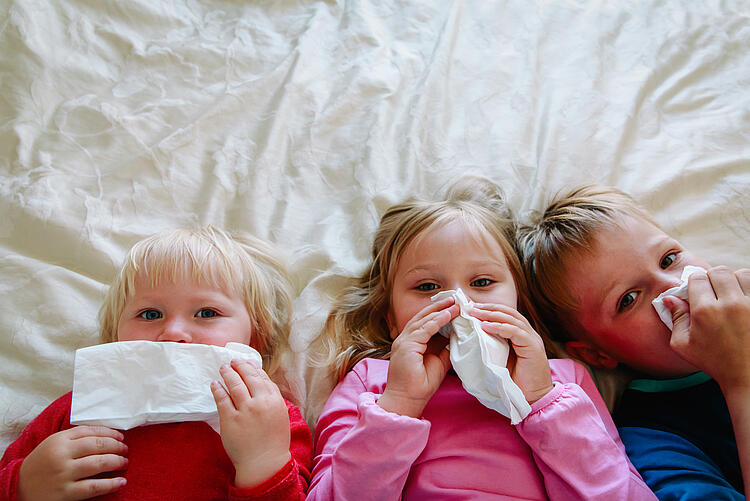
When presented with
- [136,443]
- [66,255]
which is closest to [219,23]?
[66,255]

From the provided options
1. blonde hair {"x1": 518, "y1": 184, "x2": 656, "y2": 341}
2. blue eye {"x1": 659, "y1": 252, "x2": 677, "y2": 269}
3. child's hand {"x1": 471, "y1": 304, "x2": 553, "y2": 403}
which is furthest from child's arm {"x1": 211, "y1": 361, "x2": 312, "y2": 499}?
blue eye {"x1": 659, "y1": 252, "x2": 677, "y2": 269}

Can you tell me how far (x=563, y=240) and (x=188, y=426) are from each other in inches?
31.1

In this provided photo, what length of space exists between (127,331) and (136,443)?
0.20 meters

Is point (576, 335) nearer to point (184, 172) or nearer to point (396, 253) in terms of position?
point (396, 253)

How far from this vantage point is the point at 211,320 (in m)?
1.14

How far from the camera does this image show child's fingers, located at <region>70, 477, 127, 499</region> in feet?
3.13

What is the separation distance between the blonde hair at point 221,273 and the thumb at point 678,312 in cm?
73

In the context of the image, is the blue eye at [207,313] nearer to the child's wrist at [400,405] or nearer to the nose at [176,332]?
the nose at [176,332]

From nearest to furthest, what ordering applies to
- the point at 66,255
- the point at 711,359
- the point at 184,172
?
the point at 711,359 < the point at 66,255 < the point at 184,172

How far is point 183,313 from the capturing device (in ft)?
3.72

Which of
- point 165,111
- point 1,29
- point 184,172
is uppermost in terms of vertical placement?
point 1,29

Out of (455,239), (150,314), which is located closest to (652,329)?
(455,239)

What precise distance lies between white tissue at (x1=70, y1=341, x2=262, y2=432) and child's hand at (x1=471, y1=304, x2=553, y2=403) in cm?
45

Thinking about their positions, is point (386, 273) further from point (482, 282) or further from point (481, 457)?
point (481, 457)
